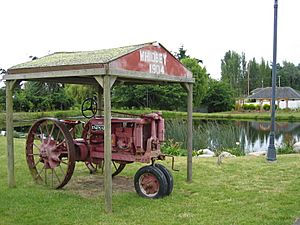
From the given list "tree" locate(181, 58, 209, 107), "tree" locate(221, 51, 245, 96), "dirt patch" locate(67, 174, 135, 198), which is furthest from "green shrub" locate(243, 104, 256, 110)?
"dirt patch" locate(67, 174, 135, 198)

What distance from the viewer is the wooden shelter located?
4.85m

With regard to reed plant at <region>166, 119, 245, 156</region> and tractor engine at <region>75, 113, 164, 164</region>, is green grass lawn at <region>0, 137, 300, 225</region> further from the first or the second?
reed plant at <region>166, 119, 245, 156</region>

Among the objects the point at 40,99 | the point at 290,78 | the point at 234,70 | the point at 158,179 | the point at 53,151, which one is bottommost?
the point at 158,179

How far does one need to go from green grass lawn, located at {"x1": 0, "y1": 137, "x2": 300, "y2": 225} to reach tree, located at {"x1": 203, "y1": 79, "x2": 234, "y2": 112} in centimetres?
3635

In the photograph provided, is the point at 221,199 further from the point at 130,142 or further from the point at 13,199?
the point at 13,199

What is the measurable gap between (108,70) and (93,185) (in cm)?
248

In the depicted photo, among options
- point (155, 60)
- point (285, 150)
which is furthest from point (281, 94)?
point (155, 60)

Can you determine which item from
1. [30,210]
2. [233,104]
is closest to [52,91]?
[233,104]

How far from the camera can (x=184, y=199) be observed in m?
5.44

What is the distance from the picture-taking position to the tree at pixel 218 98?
43.3 metres

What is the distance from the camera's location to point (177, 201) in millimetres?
5324

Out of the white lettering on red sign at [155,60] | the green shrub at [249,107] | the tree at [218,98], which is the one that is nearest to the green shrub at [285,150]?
the white lettering on red sign at [155,60]

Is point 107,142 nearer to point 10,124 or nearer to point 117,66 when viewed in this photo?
point 117,66

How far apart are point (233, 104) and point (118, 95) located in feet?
49.2
